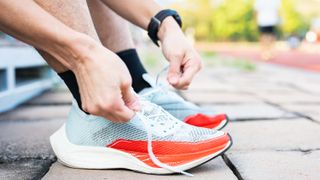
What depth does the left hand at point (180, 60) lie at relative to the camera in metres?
1.22

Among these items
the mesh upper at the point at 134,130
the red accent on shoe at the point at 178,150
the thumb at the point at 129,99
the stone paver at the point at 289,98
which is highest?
the thumb at the point at 129,99

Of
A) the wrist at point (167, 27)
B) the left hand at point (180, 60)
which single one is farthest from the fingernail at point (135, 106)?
the wrist at point (167, 27)

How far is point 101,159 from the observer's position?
116cm

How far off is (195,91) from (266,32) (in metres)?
6.59

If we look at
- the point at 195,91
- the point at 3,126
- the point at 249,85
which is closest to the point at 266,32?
the point at 249,85

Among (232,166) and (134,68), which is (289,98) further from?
(232,166)

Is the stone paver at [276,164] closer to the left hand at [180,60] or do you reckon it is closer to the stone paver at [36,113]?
the left hand at [180,60]

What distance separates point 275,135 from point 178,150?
0.58m

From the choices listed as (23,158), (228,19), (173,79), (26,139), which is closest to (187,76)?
(173,79)

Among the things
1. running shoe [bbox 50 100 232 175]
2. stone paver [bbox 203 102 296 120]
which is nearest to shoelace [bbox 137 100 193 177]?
running shoe [bbox 50 100 232 175]

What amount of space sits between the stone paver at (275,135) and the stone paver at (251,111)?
117mm

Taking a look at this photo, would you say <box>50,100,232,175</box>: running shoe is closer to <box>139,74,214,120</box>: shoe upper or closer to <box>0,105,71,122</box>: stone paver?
<box>139,74,214,120</box>: shoe upper

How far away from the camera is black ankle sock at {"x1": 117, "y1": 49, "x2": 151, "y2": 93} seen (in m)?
A: 1.50

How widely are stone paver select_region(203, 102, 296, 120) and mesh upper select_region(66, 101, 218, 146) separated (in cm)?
68
